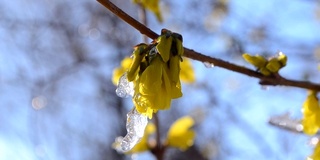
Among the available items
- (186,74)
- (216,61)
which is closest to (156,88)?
(216,61)

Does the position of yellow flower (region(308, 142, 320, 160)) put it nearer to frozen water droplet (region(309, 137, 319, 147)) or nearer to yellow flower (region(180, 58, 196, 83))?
frozen water droplet (region(309, 137, 319, 147))

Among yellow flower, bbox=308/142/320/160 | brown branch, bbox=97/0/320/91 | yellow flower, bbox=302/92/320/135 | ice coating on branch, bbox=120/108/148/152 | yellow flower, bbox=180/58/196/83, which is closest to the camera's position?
brown branch, bbox=97/0/320/91

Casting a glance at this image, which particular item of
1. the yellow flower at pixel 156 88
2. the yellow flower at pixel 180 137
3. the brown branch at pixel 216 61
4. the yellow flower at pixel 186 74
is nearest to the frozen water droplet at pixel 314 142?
the brown branch at pixel 216 61

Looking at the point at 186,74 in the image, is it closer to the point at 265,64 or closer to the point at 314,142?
the point at 314,142

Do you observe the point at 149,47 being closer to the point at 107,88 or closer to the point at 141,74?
the point at 141,74

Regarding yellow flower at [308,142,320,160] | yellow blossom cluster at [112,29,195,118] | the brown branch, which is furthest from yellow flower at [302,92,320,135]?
yellow blossom cluster at [112,29,195,118]

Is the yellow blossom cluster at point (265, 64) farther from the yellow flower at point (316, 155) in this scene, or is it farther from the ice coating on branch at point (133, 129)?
the ice coating on branch at point (133, 129)

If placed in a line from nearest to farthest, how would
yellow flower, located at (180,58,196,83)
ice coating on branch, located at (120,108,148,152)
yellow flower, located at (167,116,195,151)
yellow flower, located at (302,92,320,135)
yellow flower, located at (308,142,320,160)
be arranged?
ice coating on branch, located at (120,108,148,152) < yellow flower, located at (308,142,320,160) < yellow flower, located at (302,92,320,135) < yellow flower, located at (180,58,196,83) < yellow flower, located at (167,116,195,151)
